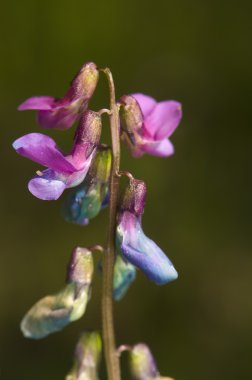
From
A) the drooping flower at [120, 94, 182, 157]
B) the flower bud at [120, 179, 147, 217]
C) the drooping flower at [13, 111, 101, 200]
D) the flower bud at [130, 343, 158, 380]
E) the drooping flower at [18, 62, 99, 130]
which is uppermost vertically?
the drooping flower at [18, 62, 99, 130]

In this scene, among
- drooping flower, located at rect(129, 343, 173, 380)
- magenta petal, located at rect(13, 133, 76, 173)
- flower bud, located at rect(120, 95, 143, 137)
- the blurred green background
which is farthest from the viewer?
the blurred green background

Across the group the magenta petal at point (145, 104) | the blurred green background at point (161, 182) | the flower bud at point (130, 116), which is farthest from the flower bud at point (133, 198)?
the blurred green background at point (161, 182)

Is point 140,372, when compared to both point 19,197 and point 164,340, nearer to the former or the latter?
point 164,340

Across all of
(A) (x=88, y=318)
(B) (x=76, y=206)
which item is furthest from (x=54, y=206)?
(B) (x=76, y=206)

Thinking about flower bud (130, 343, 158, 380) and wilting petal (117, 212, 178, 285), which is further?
flower bud (130, 343, 158, 380)

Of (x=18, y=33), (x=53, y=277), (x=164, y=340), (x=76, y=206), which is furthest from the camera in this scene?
(x=18, y=33)

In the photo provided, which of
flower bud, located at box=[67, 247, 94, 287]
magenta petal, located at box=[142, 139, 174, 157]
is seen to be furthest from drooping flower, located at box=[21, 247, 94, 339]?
magenta petal, located at box=[142, 139, 174, 157]

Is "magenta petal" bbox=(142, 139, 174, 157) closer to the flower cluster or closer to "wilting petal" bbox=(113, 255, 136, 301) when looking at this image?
the flower cluster
